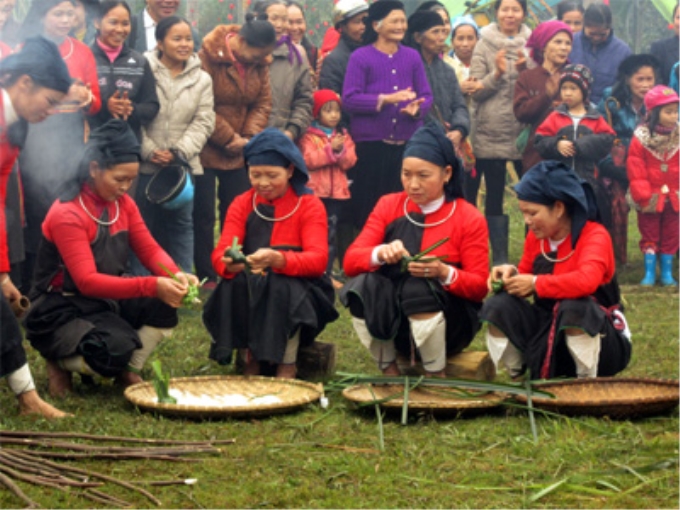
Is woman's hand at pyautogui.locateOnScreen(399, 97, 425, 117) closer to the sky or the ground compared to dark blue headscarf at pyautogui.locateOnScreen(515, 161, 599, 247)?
closer to the sky

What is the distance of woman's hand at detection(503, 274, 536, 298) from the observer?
5.91 metres

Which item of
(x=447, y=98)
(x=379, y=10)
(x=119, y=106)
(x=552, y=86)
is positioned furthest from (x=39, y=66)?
(x=552, y=86)

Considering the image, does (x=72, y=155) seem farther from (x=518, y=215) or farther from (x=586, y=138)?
(x=518, y=215)

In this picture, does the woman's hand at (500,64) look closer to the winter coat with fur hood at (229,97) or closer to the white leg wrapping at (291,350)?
the winter coat with fur hood at (229,97)

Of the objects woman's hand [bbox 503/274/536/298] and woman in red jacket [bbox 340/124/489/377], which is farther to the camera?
woman in red jacket [bbox 340/124/489/377]

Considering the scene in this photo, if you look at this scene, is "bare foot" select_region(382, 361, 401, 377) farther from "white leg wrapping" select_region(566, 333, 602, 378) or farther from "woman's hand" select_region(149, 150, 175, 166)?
"woman's hand" select_region(149, 150, 175, 166)

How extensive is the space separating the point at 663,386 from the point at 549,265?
81 cm

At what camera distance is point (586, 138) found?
33.2 feet

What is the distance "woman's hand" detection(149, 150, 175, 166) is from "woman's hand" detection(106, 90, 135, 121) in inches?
13.9

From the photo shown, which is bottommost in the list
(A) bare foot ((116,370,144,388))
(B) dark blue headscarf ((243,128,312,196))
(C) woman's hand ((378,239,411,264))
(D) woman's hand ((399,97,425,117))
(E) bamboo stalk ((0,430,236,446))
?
(A) bare foot ((116,370,144,388))

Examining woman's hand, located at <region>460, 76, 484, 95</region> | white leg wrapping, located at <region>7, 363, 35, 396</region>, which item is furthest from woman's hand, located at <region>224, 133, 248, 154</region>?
white leg wrapping, located at <region>7, 363, 35, 396</region>

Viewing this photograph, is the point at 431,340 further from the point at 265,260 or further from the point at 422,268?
the point at 265,260

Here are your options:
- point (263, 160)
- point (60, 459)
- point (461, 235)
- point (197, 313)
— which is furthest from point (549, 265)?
point (197, 313)

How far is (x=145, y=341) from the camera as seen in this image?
6.24 metres
